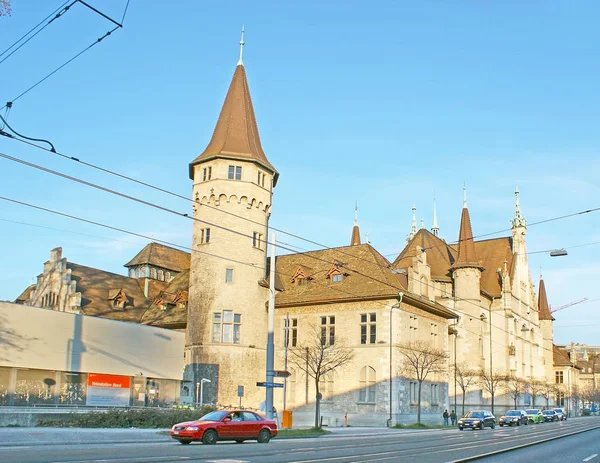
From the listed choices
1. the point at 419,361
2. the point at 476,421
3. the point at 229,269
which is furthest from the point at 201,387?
the point at 476,421

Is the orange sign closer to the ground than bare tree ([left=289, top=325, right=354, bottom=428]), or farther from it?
closer to the ground

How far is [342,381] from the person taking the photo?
163 feet

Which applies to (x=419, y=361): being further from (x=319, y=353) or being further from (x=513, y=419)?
(x=513, y=419)

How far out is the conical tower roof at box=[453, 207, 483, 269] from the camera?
76875 millimetres

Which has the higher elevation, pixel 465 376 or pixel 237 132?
pixel 237 132

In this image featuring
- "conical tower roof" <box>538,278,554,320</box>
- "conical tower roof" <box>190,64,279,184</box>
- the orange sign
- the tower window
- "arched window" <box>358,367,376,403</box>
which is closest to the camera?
the orange sign

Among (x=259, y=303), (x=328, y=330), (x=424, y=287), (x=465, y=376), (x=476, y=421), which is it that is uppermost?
(x=424, y=287)

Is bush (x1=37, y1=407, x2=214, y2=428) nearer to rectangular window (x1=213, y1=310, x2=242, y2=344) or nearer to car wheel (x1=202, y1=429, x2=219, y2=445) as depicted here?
car wheel (x1=202, y1=429, x2=219, y2=445)

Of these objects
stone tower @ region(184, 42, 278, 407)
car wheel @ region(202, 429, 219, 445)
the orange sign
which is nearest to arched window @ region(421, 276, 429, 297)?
stone tower @ region(184, 42, 278, 407)

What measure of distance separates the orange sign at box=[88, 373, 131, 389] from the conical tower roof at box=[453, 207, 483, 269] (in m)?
44.7

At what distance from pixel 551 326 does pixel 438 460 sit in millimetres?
104397

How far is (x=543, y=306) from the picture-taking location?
11512cm

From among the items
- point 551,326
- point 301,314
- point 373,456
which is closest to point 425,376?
point 301,314

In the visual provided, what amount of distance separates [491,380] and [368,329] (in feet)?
104
